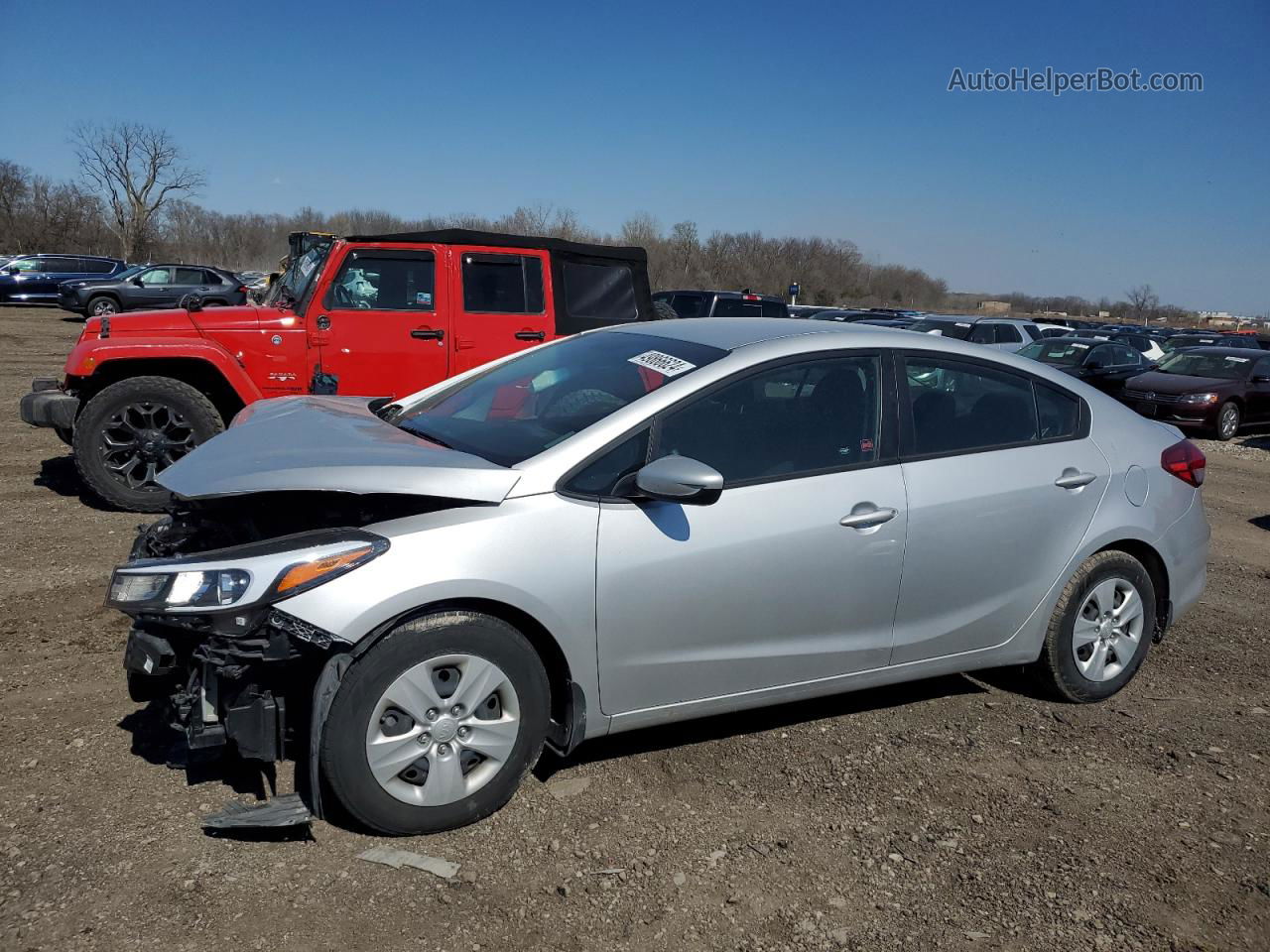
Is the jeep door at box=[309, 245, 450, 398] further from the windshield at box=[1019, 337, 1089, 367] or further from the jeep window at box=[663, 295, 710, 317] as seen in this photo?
the windshield at box=[1019, 337, 1089, 367]

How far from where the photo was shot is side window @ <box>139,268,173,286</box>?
2805 cm

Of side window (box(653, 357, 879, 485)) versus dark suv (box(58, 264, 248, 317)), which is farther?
dark suv (box(58, 264, 248, 317))

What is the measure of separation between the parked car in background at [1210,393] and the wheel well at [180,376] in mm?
13780

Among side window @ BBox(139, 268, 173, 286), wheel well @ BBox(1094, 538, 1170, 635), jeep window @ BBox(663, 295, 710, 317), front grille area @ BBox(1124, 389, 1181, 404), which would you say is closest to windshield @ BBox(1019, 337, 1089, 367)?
front grille area @ BBox(1124, 389, 1181, 404)

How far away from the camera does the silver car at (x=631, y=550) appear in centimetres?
303

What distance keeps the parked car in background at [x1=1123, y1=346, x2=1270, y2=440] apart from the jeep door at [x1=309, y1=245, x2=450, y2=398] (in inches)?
491

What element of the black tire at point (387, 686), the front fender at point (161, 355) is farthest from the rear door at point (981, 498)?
the front fender at point (161, 355)

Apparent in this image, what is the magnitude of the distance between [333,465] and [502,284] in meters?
4.87

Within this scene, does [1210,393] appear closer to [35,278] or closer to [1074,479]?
[1074,479]

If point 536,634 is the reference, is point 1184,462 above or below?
above

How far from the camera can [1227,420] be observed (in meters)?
15.8

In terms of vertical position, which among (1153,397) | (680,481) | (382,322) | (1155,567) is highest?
(382,322)

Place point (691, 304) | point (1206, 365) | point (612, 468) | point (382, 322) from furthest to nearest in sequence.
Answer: point (691, 304), point (1206, 365), point (382, 322), point (612, 468)

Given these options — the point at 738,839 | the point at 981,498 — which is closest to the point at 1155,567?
the point at 981,498
